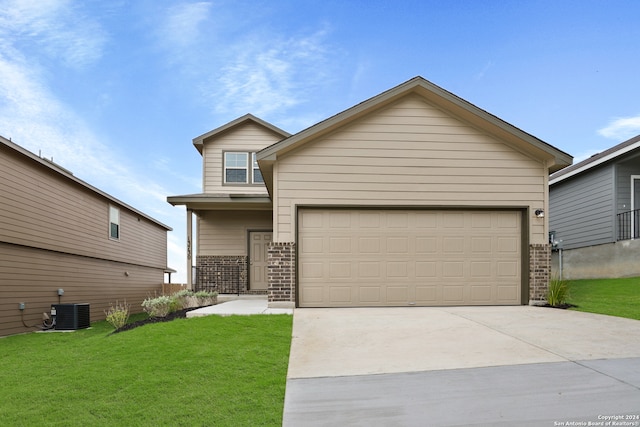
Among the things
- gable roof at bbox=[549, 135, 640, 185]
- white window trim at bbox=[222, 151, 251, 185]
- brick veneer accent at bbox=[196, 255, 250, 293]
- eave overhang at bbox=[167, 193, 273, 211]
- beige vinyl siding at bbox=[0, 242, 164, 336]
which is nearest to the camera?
beige vinyl siding at bbox=[0, 242, 164, 336]

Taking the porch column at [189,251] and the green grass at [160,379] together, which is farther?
the porch column at [189,251]

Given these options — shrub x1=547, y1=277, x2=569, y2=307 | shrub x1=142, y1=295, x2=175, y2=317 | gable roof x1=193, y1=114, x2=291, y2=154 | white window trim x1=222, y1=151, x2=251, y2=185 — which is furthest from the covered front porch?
shrub x1=547, y1=277, x2=569, y2=307

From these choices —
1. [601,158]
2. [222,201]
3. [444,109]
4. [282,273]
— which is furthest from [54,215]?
[601,158]

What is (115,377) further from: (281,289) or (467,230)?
(467,230)

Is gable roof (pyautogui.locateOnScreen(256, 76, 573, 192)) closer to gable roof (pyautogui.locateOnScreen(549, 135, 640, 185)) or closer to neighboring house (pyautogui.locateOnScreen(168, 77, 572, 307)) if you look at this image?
neighboring house (pyautogui.locateOnScreen(168, 77, 572, 307))

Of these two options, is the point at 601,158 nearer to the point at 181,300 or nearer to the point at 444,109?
the point at 444,109

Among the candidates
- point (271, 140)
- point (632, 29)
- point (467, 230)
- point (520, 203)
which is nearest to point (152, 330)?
point (467, 230)

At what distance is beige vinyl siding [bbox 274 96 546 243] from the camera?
1020 centimetres

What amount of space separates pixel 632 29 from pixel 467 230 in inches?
326

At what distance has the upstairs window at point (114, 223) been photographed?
1787 cm

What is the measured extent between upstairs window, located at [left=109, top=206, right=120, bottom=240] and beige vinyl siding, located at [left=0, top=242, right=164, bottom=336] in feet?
3.65

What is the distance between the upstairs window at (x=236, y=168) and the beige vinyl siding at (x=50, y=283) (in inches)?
233

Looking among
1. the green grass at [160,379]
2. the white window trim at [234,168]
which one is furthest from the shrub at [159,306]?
the white window trim at [234,168]

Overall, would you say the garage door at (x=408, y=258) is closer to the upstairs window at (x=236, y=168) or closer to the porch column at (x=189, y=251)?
the porch column at (x=189, y=251)
